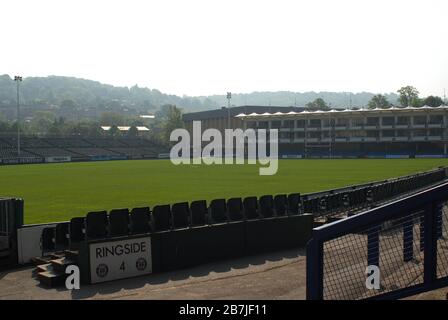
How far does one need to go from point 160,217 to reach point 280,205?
3.59 m

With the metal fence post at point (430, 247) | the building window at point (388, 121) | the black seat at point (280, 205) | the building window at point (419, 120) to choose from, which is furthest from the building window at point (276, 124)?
the metal fence post at point (430, 247)

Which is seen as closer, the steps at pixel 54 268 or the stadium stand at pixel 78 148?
the steps at pixel 54 268

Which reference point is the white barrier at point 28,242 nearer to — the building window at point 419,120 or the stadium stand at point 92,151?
the stadium stand at point 92,151

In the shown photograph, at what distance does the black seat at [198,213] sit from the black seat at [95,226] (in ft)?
6.76

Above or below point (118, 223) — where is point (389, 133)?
above

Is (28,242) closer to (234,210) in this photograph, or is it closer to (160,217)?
(160,217)

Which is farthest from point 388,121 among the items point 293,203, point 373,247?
point 373,247

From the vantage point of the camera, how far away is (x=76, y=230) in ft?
35.8

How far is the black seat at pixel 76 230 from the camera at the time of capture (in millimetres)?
10859

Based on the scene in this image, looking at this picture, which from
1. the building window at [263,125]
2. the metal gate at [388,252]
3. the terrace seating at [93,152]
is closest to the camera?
the metal gate at [388,252]

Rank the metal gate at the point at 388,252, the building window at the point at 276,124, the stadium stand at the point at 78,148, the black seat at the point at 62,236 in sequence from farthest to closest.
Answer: the building window at the point at 276,124, the stadium stand at the point at 78,148, the black seat at the point at 62,236, the metal gate at the point at 388,252

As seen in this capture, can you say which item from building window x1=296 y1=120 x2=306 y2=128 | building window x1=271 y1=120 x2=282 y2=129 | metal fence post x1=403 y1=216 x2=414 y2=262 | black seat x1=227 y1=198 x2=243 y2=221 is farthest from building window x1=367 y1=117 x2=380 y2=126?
metal fence post x1=403 y1=216 x2=414 y2=262
